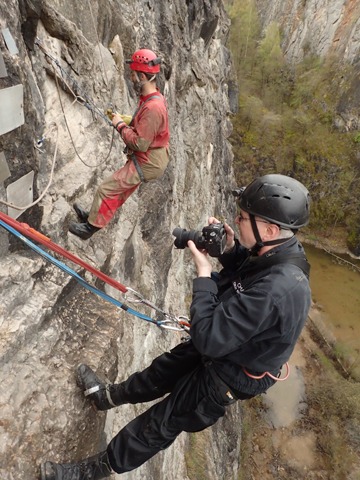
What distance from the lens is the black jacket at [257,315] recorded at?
2670 millimetres

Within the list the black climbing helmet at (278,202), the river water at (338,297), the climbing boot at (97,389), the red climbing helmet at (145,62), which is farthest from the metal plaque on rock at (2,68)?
the river water at (338,297)

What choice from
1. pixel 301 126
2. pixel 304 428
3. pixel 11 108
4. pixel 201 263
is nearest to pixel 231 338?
pixel 201 263

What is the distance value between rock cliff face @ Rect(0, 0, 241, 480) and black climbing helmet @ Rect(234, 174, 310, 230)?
2251mm

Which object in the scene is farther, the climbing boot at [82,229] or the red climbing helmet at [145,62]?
the climbing boot at [82,229]

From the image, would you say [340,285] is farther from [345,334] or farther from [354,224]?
[354,224]

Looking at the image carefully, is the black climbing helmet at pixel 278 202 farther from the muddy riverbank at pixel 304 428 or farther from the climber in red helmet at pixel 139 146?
the muddy riverbank at pixel 304 428

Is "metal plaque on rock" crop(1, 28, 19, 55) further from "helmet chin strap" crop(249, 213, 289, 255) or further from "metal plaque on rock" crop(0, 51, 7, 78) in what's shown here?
"helmet chin strap" crop(249, 213, 289, 255)

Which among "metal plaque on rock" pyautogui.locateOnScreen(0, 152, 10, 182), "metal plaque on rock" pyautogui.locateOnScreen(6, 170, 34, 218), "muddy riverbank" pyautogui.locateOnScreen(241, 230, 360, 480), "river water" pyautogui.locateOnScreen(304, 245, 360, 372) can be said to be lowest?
"river water" pyautogui.locateOnScreen(304, 245, 360, 372)

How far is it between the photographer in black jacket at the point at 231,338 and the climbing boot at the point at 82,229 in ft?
6.01

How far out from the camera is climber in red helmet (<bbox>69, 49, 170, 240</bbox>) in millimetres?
4500

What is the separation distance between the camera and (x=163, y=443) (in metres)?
3.46

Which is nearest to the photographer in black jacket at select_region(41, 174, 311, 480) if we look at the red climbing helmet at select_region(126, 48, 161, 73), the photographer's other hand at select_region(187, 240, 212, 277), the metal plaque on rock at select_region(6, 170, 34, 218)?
the photographer's other hand at select_region(187, 240, 212, 277)

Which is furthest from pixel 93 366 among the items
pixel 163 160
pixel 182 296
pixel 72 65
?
pixel 182 296

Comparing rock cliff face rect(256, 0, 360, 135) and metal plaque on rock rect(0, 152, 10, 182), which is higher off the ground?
metal plaque on rock rect(0, 152, 10, 182)
